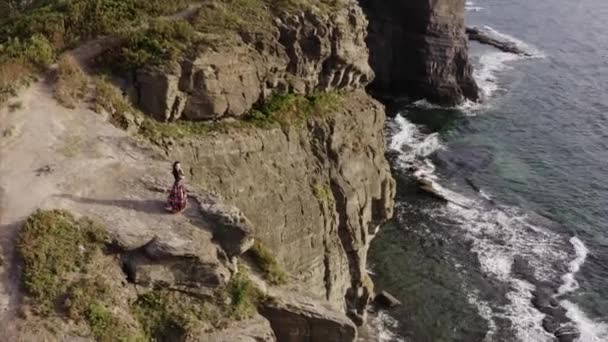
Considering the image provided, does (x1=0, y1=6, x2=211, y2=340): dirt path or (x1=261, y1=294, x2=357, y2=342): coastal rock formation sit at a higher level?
(x1=0, y1=6, x2=211, y2=340): dirt path

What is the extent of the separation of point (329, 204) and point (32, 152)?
13919mm

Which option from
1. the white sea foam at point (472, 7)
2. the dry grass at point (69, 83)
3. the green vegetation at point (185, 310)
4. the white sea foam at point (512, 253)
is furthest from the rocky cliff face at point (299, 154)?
the white sea foam at point (472, 7)

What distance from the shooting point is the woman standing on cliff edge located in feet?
69.7

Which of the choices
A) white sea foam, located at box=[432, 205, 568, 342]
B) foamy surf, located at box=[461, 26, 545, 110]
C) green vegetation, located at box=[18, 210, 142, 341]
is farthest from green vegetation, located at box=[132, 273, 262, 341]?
foamy surf, located at box=[461, 26, 545, 110]

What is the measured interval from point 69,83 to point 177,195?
28.6 ft

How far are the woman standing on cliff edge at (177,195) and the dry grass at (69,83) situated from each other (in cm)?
710

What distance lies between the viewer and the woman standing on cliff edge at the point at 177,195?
21.2 m

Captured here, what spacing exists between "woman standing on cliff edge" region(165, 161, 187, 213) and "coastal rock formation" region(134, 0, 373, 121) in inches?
271

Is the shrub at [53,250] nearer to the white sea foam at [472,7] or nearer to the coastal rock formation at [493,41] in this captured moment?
the coastal rock formation at [493,41]

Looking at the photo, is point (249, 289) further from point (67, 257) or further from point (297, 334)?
point (67, 257)

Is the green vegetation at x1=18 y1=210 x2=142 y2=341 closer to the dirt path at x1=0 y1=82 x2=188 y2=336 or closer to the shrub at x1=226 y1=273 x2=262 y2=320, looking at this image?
the dirt path at x1=0 y1=82 x2=188 y2=336

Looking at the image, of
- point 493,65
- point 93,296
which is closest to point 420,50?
point 493,65

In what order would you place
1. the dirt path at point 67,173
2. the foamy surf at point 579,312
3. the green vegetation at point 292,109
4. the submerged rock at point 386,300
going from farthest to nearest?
the submerged rock at point 386,300, the foamy surf at point 579,312, the green vegetation at point 292,109, the dirt path at point 67,173

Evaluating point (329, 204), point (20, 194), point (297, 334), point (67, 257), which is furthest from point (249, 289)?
point (329, 204)
